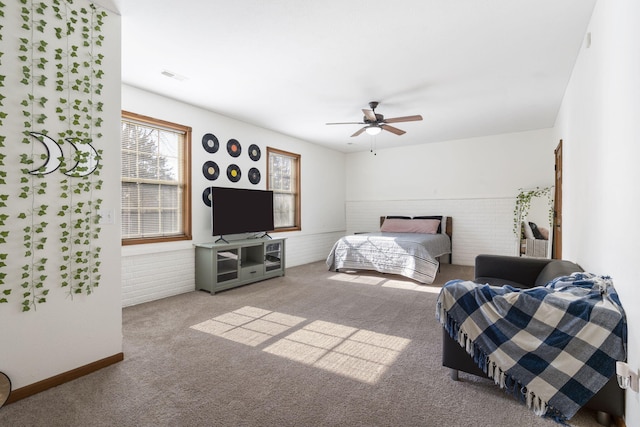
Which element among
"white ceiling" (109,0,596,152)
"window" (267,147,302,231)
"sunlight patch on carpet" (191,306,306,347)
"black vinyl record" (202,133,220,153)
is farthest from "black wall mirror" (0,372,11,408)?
"window" (267,147,302,231)

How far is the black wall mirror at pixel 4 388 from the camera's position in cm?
189

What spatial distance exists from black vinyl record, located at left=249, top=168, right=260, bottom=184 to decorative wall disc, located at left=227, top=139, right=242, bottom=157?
15.6 inches

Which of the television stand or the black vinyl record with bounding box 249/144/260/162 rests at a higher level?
the black vinyl record with bounding box 249/144/260/162

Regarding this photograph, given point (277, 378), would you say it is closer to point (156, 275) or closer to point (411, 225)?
point (156, 275)

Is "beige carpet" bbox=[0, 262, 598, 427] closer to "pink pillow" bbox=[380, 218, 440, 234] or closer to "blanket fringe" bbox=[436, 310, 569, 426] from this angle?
"blanket fringe" bbox=[436, 310, 569, 426]

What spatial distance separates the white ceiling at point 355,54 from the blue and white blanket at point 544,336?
208cm

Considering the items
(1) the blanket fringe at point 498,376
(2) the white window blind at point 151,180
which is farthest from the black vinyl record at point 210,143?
(1) the blanket fringe at point 498,376

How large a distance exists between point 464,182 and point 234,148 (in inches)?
185

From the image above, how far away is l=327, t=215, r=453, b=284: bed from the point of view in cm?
512

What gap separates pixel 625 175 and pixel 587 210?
1.07 meters

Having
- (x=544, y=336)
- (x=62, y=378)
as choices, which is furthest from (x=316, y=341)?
(x=62, y=378)

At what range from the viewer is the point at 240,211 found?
16.8 feet

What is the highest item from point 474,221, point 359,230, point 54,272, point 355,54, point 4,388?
point 355,54

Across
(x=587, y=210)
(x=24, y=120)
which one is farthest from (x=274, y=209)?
(x=587, y=210)
